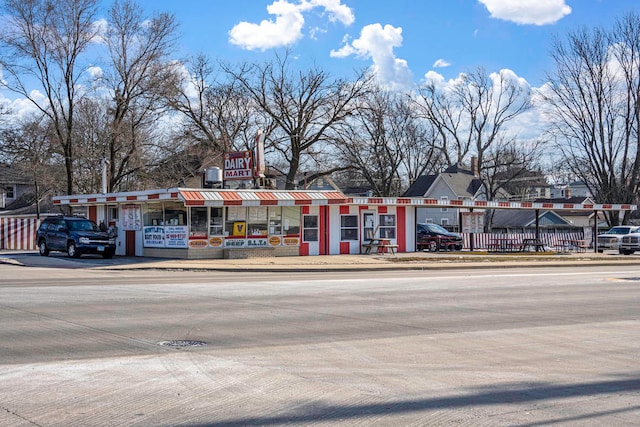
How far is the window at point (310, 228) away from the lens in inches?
1292

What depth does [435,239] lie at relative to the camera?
40.3m

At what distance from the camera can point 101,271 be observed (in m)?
24.4

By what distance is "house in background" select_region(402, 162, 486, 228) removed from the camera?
72688 mm

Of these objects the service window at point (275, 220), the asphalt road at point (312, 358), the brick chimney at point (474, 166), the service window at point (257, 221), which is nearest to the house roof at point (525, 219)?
the brick chimney at point (474, 166)

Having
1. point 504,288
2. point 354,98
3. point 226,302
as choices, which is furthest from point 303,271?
point 354,98

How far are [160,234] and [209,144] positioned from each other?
75.0 feet

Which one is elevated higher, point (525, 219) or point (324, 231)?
point (525, 219)

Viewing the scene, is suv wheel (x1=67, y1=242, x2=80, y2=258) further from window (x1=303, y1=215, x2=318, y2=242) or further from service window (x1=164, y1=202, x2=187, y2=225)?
window (x1=303, y1=215, x2=318, y2=242)

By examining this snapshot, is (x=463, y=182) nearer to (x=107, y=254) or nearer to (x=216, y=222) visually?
(x=216, y=222)

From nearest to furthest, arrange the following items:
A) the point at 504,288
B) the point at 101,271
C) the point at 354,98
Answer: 1. the point at 504,288
2. the point at 101,271
3. the point at 354,98

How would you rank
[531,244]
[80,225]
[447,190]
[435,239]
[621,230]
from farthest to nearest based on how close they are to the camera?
1. [447,190]
2. [621,230]
3. [435,239]
4. [531,244]
5. [80,225]

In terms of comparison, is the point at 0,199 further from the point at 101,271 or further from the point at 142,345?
the point at 142,345

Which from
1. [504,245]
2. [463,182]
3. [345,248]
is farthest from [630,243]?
[463,182]

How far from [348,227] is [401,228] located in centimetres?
340
